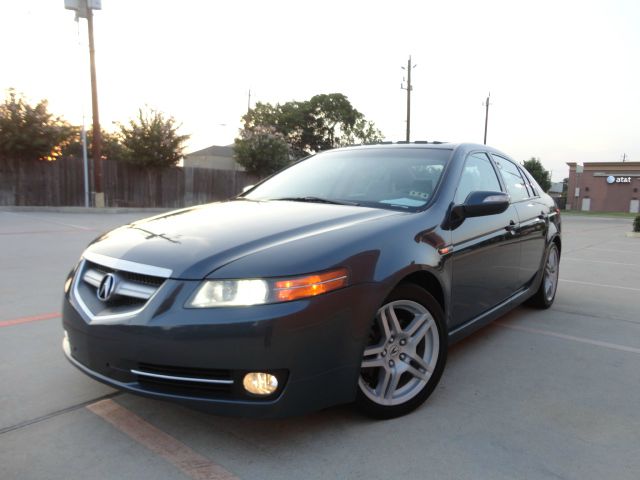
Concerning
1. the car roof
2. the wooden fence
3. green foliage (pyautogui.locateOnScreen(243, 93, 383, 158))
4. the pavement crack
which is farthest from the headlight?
green foliage (pyautogui.locateOnScreen(243, 93, 383, 158))

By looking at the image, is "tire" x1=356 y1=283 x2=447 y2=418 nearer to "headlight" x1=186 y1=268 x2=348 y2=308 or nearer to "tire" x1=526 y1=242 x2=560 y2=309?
"headlight" x1=186 y1=268 x2=348 y2=308

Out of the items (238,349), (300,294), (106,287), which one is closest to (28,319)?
(106,287)

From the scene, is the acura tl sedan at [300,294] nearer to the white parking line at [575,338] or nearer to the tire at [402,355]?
the tire at [402,355]

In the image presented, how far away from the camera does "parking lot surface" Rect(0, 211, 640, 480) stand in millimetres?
2203

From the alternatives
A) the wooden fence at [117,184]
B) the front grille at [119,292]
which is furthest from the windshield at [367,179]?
the wooden fence at [117,184]

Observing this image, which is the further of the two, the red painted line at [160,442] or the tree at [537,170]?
the tree at [537,170]

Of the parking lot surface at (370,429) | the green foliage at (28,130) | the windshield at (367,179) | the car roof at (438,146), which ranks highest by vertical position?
the green foliage at (28,130)

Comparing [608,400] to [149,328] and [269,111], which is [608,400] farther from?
[269,111]

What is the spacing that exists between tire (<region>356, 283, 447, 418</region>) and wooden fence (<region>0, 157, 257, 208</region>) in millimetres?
20333

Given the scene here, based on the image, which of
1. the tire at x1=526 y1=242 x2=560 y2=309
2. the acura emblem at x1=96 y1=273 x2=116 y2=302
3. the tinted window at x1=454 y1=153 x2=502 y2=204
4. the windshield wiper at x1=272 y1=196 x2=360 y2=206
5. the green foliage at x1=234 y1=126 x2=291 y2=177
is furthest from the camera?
the green foliage at x1=234 y1=126 x2=291 y2=177

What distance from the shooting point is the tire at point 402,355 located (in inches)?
101

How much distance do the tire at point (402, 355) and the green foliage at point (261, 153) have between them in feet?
83.9

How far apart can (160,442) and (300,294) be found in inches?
39.9

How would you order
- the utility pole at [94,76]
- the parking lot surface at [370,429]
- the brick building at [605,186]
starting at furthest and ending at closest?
the brick building at [605,186] < the utility pole at [94,76] < the parking lot surface at [370,429]
